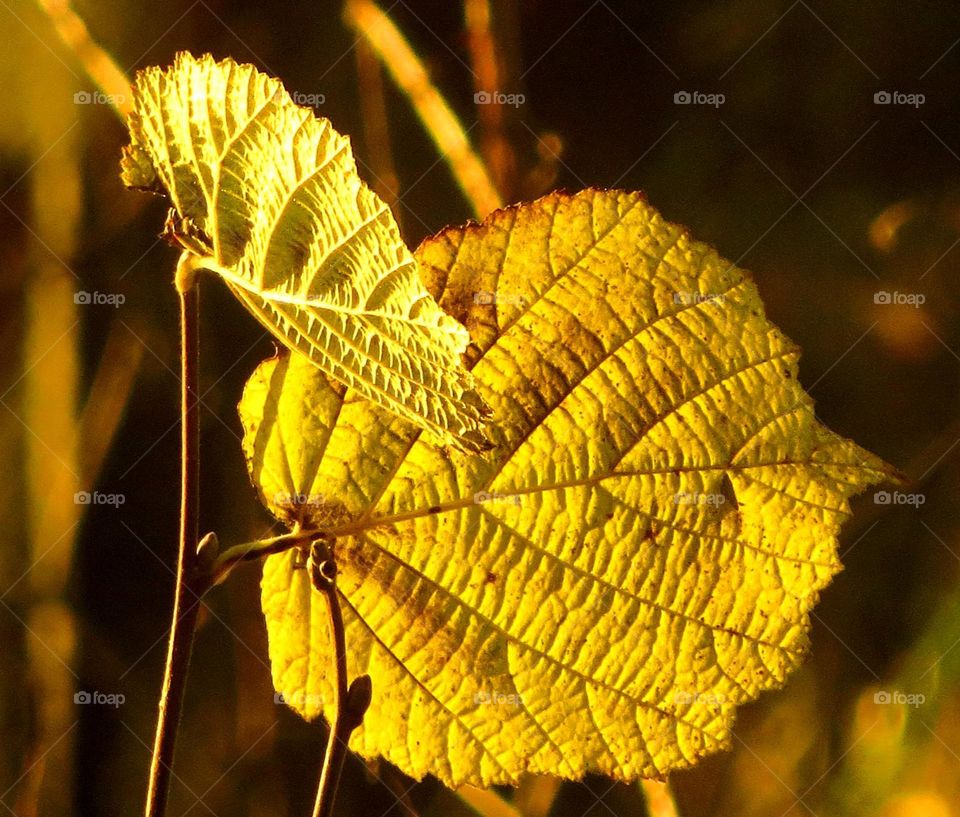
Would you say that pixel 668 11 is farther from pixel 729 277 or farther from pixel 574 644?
pixel 574 644

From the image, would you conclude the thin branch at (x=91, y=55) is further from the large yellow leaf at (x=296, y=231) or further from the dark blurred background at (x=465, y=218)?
the large yellow leaf at (x=296, y=231)

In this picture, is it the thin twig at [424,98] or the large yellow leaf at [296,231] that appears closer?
the large yellow leaf at [296,231]

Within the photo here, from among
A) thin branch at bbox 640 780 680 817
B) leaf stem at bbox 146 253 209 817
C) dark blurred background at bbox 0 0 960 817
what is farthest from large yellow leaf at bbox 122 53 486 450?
thin branch at bbox 640 780 680 817

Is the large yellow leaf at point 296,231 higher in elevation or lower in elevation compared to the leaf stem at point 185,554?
higher

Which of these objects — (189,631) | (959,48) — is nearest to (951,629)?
(959,48)

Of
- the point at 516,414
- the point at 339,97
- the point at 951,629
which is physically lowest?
the point at 951,629

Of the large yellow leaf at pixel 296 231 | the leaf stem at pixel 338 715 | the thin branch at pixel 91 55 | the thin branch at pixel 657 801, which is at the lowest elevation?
the thin branch at pixel 657 801

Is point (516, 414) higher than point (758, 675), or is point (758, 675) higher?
point (516, 414)

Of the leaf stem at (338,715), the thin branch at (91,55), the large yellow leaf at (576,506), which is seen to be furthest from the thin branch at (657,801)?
the thin branch at (91,55)
